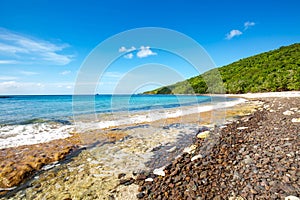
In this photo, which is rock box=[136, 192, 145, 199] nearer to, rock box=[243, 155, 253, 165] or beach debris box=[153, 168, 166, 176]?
beach debris box=[153, 168, 166, 176]

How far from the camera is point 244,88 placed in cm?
4234

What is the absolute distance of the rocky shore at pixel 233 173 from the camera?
8.52 feet

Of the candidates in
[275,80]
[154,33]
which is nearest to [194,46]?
[154,33]

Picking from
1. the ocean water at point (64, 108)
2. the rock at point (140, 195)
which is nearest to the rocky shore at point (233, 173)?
the rock at point (140, 195)

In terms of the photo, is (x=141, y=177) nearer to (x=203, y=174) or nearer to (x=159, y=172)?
(x=159, y=172)

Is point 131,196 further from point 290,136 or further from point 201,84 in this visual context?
point 201,84

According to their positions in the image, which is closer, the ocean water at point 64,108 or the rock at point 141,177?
the rock at point 141,177

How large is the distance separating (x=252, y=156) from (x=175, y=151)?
191 cm

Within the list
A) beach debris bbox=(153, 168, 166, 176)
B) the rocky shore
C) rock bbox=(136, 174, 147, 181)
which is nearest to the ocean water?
rock bbox=(136, 174, 147, 181)

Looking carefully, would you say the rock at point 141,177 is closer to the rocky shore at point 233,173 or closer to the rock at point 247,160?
the rocky shore at point 233,173

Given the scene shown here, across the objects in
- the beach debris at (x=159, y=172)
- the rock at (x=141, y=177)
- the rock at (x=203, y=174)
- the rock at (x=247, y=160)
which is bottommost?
the rock at (x=141, y=177)

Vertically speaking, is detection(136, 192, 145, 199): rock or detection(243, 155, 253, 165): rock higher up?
detection(243, 155, 253, 165): rock

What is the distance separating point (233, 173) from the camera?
3.12m

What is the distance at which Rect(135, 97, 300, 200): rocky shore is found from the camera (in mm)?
2596
